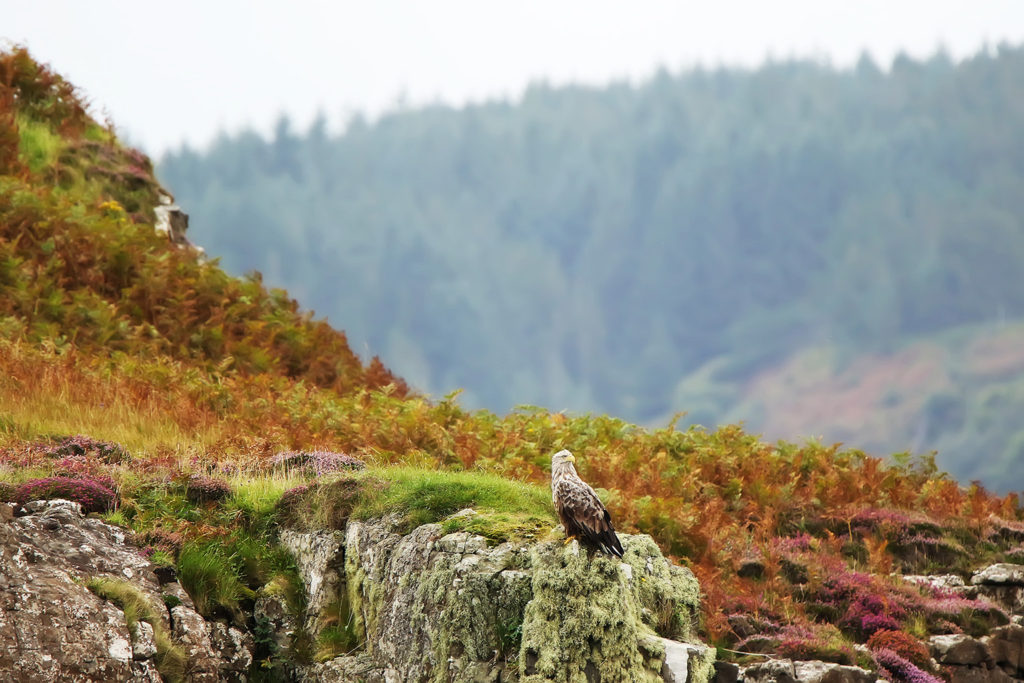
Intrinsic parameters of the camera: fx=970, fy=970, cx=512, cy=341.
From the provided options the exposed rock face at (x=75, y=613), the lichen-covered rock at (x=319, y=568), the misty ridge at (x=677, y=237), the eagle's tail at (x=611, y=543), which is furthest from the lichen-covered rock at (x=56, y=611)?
the misty ridge at (x=677, y=237)

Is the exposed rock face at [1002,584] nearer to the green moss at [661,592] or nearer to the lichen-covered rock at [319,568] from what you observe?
the green moss at [661,592]

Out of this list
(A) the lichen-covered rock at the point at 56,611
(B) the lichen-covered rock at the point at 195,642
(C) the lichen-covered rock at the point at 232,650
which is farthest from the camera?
(C) the lichen-covered rock at the point at 232,650

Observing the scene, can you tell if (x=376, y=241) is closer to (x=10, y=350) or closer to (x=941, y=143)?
(x=941, y=143)

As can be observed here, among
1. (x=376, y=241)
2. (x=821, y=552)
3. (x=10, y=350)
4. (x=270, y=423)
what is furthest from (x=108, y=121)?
(x=376, y=241)

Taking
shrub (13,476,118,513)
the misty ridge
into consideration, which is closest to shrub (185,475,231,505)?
shrub (13,476,118,513)

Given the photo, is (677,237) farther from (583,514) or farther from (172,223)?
(583,514)

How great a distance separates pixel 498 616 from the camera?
7746mm

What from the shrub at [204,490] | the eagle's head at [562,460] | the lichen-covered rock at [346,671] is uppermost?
the shrub at [204,490]

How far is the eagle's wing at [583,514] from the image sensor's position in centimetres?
739

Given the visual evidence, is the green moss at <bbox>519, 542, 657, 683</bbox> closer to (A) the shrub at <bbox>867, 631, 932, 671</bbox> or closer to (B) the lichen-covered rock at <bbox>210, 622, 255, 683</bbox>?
(B) the lichen-covered rock at <bbox>210, 622, 255, 683</bbox>

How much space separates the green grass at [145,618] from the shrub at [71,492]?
4.67 feet

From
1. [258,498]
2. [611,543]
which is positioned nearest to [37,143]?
[258,498]

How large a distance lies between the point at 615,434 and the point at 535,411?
135cm

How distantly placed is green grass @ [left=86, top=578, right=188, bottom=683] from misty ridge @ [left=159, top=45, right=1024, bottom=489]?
116 m
